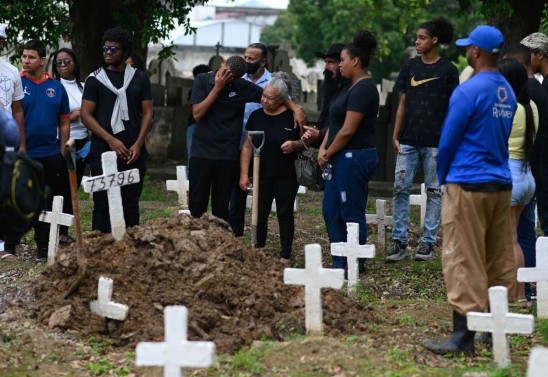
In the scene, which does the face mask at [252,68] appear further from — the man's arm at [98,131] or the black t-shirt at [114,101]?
the man's arm at [98,131]

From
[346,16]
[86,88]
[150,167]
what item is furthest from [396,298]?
[346,16]

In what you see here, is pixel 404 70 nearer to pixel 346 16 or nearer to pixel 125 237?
pixel 125 237

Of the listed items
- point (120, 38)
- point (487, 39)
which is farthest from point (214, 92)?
point (487, 39)

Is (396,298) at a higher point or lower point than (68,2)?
lower

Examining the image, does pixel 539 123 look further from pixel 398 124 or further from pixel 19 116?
pixel 19 116

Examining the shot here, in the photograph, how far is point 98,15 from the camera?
1659 centimetres

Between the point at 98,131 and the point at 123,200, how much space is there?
62 cm

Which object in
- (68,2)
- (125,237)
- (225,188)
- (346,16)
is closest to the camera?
(125,237)

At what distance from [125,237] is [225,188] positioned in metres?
1.85

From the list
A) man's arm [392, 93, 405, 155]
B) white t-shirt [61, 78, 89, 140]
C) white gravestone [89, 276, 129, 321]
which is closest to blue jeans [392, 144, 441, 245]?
man's arm [392, 93, 405, 155]

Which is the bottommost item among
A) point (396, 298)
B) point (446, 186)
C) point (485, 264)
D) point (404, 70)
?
point (396, 298)

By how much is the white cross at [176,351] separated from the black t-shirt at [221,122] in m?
4.66

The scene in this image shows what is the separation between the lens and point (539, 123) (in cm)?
908

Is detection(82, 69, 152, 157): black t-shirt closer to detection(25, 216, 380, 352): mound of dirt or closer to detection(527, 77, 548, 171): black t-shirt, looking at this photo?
detection(25, 216, 380, 352): mound of dirt
